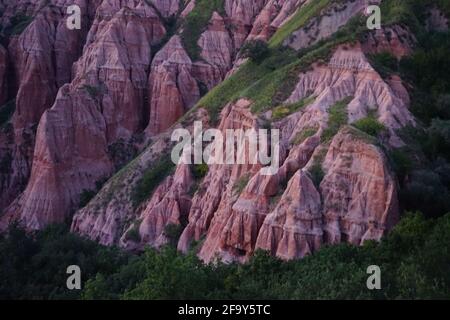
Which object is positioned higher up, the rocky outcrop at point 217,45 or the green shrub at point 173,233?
the rocky outcrop at point 217,45

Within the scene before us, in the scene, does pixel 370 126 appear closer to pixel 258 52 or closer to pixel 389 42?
pixel 389 42

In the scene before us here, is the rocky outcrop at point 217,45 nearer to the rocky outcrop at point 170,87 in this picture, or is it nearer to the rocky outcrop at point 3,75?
the rocky outcrop at point 170,87

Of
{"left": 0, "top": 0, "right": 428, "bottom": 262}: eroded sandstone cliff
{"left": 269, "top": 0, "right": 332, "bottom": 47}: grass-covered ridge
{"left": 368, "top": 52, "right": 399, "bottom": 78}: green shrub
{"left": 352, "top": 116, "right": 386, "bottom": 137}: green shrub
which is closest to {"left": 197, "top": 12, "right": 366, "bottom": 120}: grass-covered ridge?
{"left": 0, "top": 0, "right": 428, "bottom": 262}: eroded sandstone cliff

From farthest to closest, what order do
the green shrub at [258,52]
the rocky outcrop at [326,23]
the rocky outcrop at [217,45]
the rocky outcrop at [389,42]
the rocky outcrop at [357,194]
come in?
the rocky outcrop at [217,45], the green shrub at [258,52], the rocky outcrop at [326,23], the rocky outcrop at [389,42], the rocky outcrop at [357,194]

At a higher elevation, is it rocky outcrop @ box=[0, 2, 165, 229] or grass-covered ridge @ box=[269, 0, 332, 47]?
grass-covered ridge @ box=[269, 0, 332, 47]

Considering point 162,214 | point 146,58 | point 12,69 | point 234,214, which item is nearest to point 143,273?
point 234,214

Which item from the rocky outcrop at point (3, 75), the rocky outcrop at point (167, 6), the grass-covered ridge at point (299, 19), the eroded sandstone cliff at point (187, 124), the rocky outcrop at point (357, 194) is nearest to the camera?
the rocky outcrop at point (357, 194)

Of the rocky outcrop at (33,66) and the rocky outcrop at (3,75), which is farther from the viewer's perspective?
the rocky outcrop at (3,75)

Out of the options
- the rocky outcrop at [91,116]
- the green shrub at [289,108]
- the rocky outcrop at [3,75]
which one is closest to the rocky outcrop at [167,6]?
the rocky outcrop at [91,116]

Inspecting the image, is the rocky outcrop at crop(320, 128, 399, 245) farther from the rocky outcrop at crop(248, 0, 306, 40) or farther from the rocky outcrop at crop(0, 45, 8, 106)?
the rocky outcrop at crop(0, 45, 8, 106)

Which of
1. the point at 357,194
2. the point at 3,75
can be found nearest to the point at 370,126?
the point at 357,194
